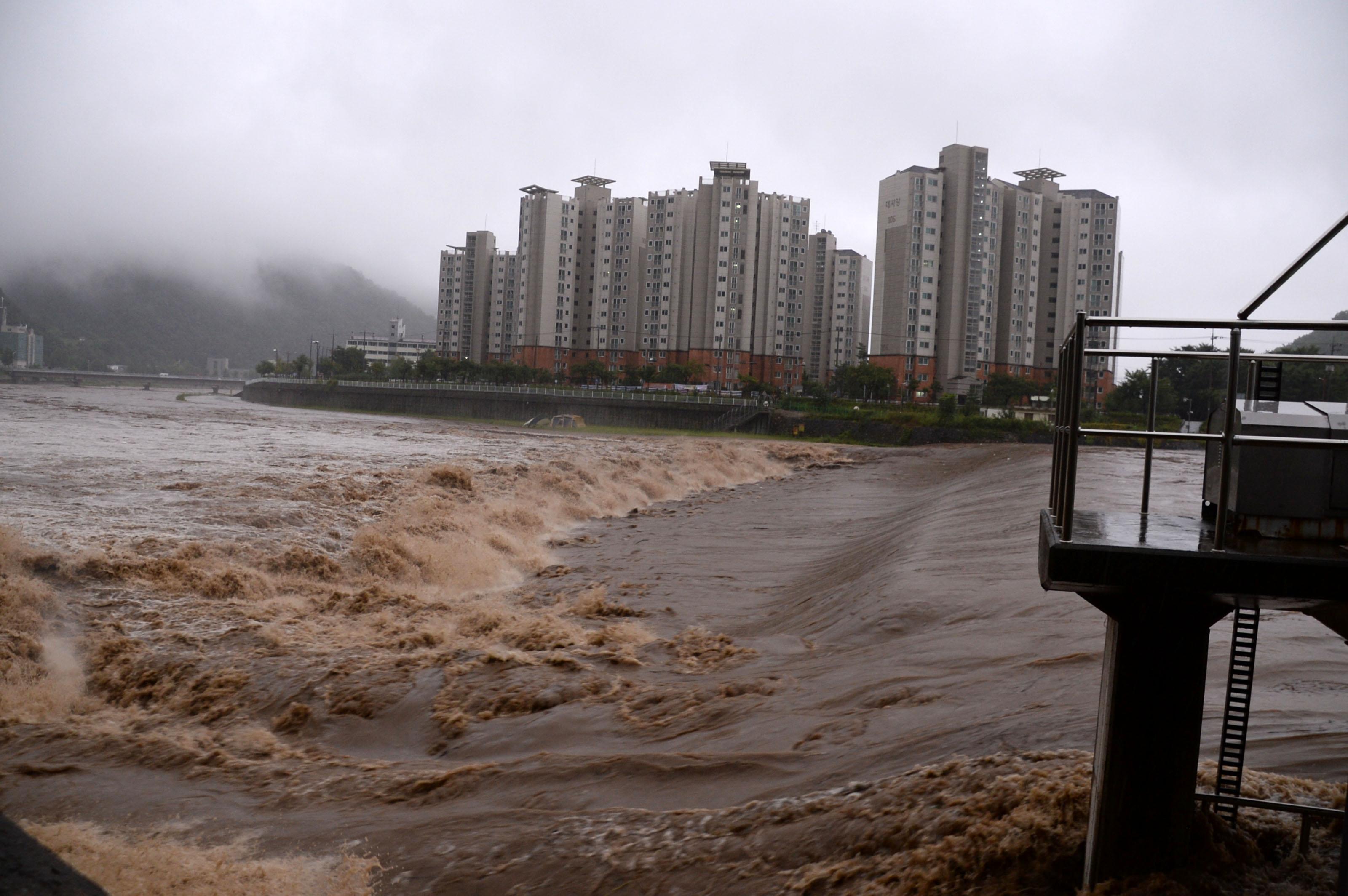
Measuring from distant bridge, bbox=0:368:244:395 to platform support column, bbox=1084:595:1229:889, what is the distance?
13653 cm

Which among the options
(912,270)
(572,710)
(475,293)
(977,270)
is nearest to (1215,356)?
(572,710)

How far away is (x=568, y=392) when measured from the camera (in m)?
86.9

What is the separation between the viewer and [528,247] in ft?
417

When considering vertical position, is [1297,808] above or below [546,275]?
below

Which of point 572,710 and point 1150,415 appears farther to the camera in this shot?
point 572,710

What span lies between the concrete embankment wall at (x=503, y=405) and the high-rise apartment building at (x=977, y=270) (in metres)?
26.7

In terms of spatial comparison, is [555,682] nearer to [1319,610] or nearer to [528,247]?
[1319,610]

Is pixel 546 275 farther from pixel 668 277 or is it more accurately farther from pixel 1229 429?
pixel 1229 429

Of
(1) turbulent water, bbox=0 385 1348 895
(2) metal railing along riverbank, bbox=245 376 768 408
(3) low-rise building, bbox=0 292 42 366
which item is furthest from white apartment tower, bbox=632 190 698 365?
(1) turbulent water, bbox=0 385 1348 895

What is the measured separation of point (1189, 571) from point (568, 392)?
84.4m

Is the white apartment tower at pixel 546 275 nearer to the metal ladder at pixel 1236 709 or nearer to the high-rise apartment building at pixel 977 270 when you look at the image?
the high-rise apartment building at pixel 977 270

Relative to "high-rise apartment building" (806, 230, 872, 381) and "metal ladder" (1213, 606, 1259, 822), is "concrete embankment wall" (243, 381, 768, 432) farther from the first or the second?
"metal ladder" (1213, 606, 1259, 822)

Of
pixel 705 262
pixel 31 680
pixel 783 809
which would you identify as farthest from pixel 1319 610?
pixel 705 262

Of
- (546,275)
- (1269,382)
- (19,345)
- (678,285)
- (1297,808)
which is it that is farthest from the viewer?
(19,345)
